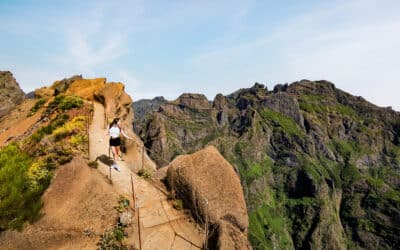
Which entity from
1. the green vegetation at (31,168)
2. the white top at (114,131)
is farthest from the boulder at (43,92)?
the white top at (114,131)

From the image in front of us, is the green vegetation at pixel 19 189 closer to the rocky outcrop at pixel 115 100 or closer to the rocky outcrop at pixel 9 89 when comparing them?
the rocky outcrop at pixel 115 100

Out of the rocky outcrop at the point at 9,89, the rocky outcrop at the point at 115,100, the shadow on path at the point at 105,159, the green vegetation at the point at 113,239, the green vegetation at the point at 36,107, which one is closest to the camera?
the green vegetation at the point at 113,239

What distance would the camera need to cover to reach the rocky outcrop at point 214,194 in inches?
560

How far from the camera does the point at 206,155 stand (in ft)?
56.0

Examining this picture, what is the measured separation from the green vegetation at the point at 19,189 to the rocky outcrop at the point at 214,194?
6204mm

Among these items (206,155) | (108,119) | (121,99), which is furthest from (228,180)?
(121,99)

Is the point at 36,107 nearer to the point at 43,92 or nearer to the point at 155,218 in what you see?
the point at 43,92

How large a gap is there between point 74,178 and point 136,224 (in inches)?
153

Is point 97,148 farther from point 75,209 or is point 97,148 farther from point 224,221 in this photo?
point 224,221

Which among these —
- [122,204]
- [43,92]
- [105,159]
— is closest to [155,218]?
[122,204]

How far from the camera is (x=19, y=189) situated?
13297 millimetres

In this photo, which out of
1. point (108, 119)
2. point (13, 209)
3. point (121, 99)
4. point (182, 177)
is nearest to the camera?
point (13, 209)

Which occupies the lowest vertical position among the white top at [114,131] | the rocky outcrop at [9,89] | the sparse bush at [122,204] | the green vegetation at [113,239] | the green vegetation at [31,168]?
the green vegetation at [113,239]

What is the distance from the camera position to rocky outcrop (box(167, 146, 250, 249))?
14227 mm
